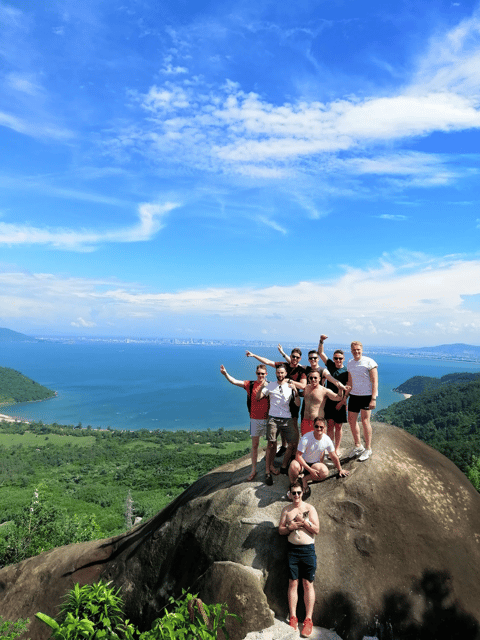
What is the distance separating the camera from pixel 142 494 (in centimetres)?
6016

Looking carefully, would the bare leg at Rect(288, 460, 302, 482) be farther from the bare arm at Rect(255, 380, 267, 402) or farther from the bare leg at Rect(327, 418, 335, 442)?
the bare arm at Rect(255, 380, 267, 402)

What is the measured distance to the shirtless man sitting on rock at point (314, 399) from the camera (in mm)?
9156

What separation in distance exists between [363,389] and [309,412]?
1346mm

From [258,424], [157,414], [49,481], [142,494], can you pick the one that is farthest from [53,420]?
[258,424]

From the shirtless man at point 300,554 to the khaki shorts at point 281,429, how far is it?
76.0 inches

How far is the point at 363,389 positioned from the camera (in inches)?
364

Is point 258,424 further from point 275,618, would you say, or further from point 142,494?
point 142,494

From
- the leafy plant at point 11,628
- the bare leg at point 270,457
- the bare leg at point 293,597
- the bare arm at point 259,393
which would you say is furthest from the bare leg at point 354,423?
the leafy plant at point 11,628

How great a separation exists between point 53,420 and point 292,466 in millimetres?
146427

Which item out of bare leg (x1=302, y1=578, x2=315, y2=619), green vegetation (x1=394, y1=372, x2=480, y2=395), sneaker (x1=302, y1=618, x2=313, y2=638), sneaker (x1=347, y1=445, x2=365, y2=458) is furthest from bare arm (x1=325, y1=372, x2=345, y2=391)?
green vegetation (x1=394, y1=372, x2=480, y2=395)

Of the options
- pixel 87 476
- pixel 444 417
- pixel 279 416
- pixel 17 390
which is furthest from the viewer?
pixel 17 390

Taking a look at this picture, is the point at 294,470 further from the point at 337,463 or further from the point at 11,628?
the point at 11,628

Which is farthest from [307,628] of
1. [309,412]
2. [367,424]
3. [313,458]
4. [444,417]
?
[444,417]

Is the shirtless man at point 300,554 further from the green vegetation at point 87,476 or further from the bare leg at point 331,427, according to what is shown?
the green vegetation at point 87,476
